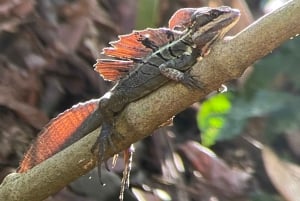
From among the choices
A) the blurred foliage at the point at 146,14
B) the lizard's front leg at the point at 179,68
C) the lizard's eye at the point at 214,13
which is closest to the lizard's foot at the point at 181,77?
the lizard's front leg at the point at 179,68

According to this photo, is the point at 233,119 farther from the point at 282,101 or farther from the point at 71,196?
the point at 71,196

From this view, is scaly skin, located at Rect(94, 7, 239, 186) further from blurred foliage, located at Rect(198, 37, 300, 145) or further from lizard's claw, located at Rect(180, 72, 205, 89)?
blurred foliage, located at Rect(198, 37, 300, 145)

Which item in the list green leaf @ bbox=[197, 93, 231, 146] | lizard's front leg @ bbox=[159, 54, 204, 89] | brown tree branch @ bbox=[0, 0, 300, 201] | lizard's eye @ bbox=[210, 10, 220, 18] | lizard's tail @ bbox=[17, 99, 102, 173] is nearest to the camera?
brown tree branch @ bbox=[0, 0, 300, 201]

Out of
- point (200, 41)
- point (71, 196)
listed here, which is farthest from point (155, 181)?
point (200, 41)

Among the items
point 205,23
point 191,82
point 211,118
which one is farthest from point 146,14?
point 191,82

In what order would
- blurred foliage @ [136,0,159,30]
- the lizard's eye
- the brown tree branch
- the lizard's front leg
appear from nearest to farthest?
1. the brown tree branch
2. the lizard's front leg
3. the lizard's eye
4. blurred foliage @ [136,0,159,30]

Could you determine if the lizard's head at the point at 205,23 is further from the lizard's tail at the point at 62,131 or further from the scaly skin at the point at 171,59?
the lizard's tail at the point at 62,131

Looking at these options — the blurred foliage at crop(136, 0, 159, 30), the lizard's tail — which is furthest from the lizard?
the blurred foliage at crop(136, 0, 159, 30)
